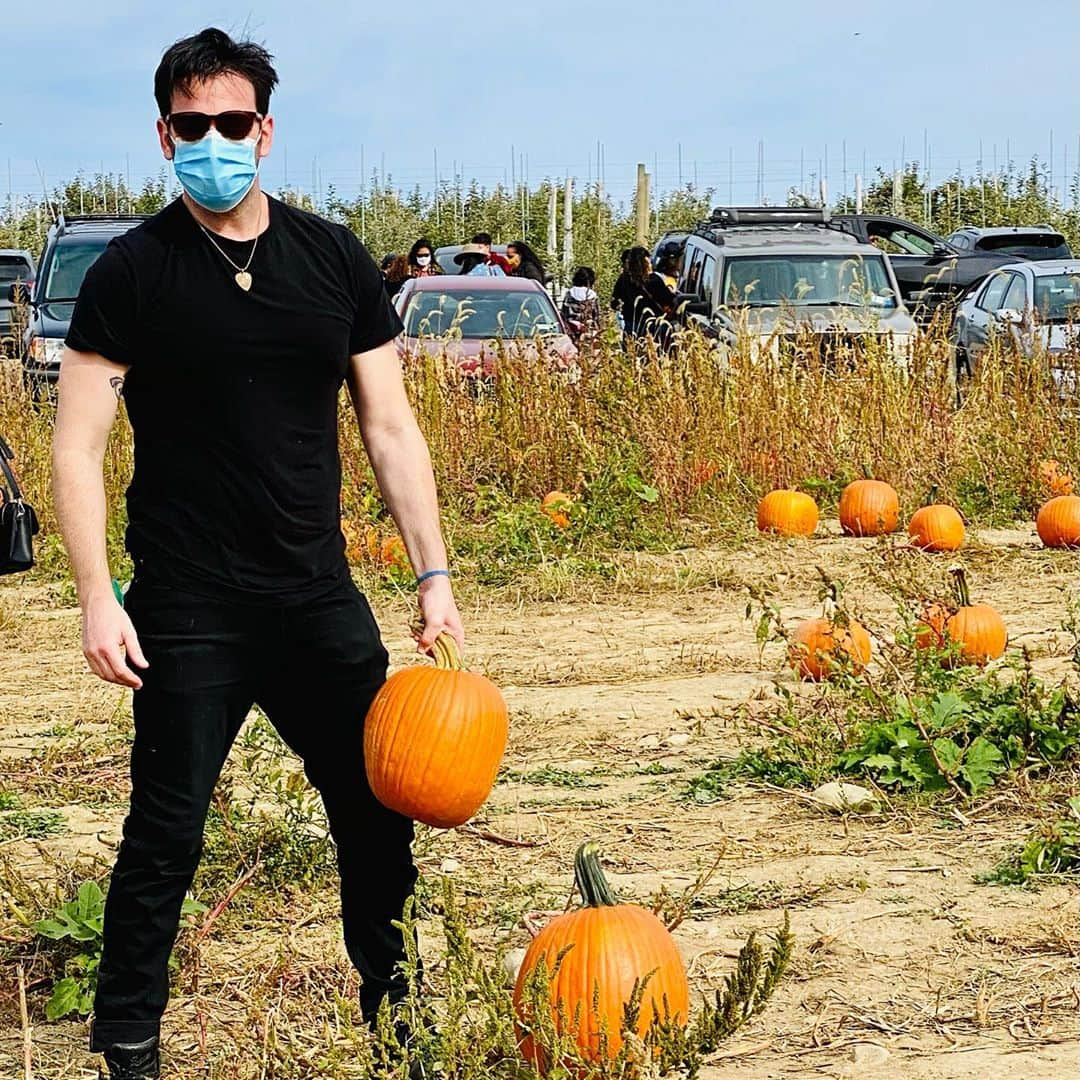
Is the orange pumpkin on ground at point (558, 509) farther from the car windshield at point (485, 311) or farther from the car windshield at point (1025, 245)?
the car windshield at point (1025, 245)

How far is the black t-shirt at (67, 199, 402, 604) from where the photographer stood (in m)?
3.01

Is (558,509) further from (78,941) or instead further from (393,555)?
(78,941)

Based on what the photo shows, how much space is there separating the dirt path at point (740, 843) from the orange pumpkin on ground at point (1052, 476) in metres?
2.28

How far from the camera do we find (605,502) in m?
9.83

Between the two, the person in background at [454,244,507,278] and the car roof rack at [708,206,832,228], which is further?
the car roof rack at [708,206,832,228]

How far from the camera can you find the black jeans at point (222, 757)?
3.03 meters

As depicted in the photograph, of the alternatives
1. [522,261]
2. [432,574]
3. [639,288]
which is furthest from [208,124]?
[522,261]

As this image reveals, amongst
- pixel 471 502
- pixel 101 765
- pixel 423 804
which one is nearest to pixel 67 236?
pixel 471 502

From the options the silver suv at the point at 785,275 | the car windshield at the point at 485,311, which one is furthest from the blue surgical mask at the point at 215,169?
the silver suv at the point at 785,275

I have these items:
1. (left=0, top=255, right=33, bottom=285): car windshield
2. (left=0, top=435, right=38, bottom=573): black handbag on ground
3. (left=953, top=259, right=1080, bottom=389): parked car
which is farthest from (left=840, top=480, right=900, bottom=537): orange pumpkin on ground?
(left=0, top=255, right=33, bottom=285): car windshield

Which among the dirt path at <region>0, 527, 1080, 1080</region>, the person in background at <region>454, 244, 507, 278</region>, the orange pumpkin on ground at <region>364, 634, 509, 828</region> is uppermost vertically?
the person in background at <region>454, 244, 507, 278</region>

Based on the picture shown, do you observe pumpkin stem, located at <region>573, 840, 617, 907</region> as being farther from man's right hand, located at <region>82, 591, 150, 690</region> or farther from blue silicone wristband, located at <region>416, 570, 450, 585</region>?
man's right hand, located at <region>82, 591, 150, 690</region>

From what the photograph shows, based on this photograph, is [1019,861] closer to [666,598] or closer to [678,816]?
[678,816]

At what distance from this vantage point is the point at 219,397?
303 centimetres
